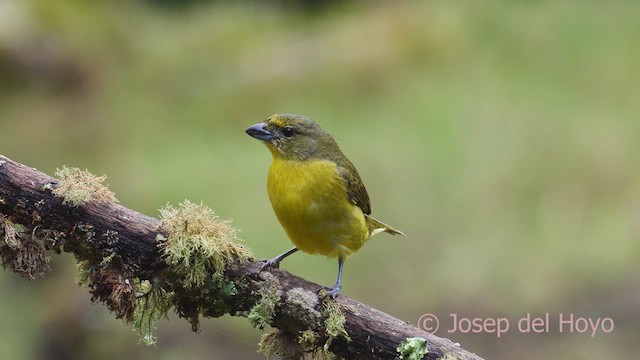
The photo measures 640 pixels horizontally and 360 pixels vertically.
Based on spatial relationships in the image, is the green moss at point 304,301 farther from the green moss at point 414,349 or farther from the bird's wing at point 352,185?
the bird's wing at point 352,185

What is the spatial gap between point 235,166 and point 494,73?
3.07 metres

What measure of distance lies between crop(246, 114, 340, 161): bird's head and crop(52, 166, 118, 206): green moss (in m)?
0.94

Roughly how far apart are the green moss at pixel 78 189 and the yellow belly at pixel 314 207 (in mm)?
812

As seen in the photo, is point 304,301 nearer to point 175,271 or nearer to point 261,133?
point 175,271

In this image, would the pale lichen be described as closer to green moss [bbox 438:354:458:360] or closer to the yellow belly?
the yellow belly

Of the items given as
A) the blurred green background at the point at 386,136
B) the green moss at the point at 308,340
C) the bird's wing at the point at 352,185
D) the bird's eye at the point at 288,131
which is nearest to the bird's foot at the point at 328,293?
the green moss at the point at 308,340

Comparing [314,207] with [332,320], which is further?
[314,207]

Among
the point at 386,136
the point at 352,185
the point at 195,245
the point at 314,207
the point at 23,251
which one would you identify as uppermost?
the point at 386,136

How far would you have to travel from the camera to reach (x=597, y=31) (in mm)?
9859

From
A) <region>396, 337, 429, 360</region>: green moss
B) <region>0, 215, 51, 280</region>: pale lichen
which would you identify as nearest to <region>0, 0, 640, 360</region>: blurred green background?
<region>396, 337, 429, 360</region>: green moss

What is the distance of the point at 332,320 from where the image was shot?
3.15 meters

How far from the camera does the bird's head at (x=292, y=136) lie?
3.93 meters

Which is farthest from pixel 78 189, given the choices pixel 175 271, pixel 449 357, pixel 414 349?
pixel 449 357

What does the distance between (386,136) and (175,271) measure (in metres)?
5.48
